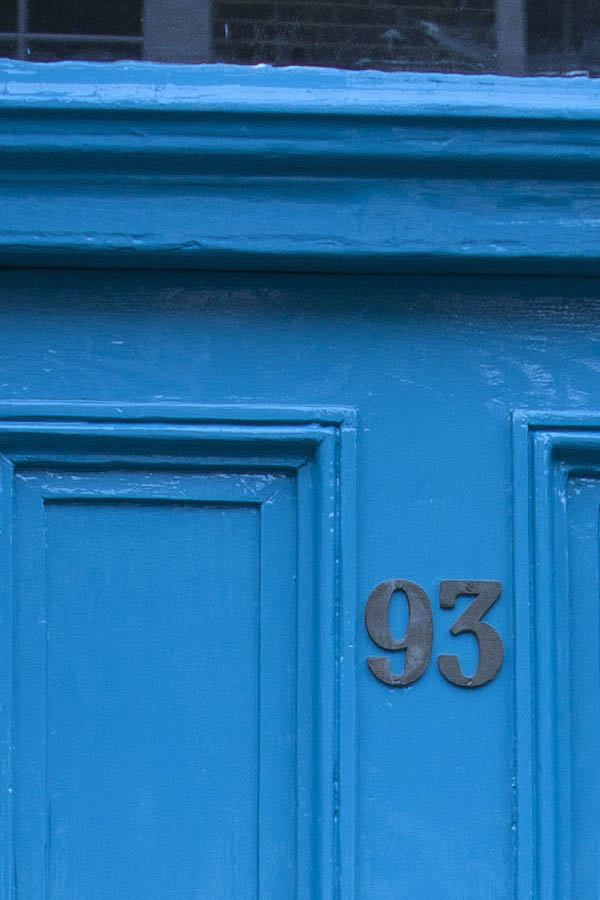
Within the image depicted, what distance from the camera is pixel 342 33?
95 cm

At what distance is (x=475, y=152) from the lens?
2.91 ft

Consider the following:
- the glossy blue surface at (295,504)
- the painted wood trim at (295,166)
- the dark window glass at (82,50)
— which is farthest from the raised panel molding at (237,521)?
the dark window glass at (82,50)

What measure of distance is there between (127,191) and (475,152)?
33 centimetres

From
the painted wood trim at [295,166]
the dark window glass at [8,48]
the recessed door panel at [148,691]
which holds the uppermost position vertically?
the dark window glass at [8,48]

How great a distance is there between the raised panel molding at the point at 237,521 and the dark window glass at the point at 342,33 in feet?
1.16

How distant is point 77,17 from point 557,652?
790 mm

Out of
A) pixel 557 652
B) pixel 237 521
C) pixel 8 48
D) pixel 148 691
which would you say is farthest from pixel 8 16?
pixel 557 652

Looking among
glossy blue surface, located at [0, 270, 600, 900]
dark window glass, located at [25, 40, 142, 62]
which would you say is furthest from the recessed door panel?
dark window glass, located at [25, 40, 142, 62]

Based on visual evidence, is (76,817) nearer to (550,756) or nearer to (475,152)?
(550,756)

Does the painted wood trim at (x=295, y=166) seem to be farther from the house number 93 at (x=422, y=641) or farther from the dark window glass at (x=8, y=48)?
the house number 93 at (x=422, y=641)

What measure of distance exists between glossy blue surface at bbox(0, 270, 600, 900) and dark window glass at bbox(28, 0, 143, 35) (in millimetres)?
239

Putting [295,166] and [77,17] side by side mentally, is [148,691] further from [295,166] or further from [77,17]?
[77,17]

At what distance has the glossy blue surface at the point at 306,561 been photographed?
934mm

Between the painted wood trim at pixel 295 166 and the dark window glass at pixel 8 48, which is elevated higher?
the dark window glass at pixel 8 48
